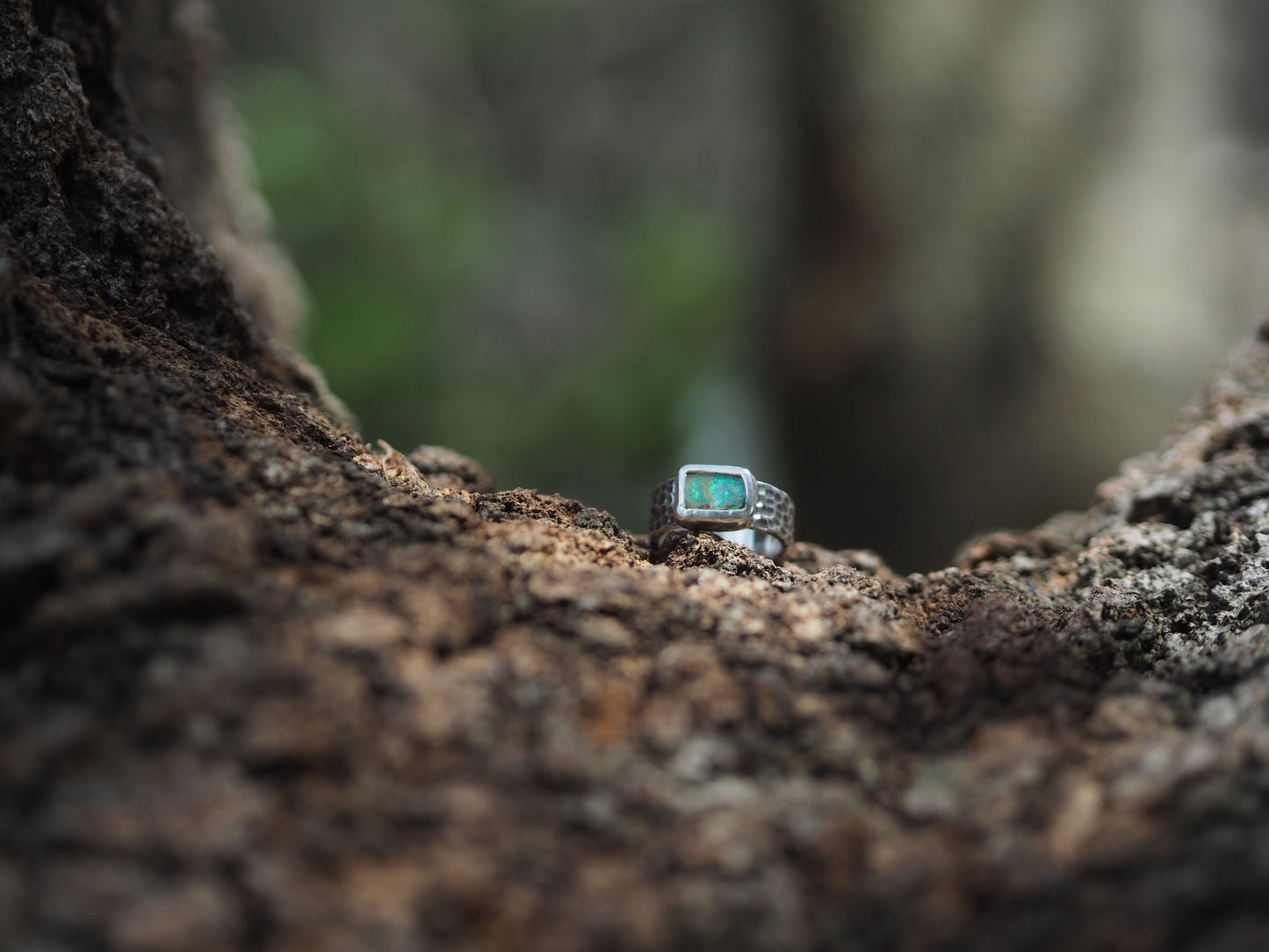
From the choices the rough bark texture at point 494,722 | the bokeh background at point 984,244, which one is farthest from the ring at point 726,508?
the bokeh background at point 984,244

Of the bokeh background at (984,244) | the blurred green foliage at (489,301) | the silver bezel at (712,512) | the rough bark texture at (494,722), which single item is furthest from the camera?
the blurred green foliage at (489,301)

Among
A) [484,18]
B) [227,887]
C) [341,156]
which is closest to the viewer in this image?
[227,887]

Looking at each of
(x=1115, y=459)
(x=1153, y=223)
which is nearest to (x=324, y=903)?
(x=1115, y=459)

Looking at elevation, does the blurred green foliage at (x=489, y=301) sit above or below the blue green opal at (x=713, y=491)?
above

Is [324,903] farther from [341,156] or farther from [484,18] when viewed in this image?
[484,18]

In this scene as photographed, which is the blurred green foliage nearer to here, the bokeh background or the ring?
the bokeh background

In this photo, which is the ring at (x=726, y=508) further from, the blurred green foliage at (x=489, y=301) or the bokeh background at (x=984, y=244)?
the blurred green foliage at (x=489, y=301)

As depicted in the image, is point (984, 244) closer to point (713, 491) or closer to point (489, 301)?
point (713, 491)
